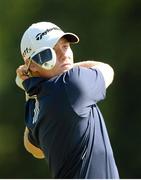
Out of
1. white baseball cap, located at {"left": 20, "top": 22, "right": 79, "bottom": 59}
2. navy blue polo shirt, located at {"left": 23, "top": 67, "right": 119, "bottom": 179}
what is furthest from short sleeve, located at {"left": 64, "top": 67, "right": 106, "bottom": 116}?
white baseball cap, located at {"left": 20, "top": 22, "right": 79, "bottom": 59}

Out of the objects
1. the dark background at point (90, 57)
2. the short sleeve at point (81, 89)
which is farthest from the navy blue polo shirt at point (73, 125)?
the dark background at point (90, 57)

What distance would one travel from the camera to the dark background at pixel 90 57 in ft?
35.2

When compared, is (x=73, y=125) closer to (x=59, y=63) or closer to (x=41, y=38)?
(x=59, y=63)

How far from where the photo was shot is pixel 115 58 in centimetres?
1090

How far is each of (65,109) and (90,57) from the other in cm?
598

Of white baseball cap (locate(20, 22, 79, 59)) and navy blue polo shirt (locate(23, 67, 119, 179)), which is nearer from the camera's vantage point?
navy blue polo shirt (locate(23, 67, 119, 179))

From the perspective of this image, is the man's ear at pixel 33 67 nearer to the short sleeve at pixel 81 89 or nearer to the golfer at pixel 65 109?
the golfer at pixel 65 109

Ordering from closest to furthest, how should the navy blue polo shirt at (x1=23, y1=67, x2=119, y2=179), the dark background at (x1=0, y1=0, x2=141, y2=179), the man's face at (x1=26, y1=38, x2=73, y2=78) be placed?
the navy blue polo shirt at (x1=23, y1=67, x2=119, y2=179)
the man's face at (x1=26, y1=38, x2=73, y2=78)
the dark background at (x1=0, y1=0, x2=141, y2=179)

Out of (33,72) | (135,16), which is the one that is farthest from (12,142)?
(33,72)

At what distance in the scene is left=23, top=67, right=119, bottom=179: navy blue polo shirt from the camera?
15.3 ft

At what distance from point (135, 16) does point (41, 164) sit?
6.19ft

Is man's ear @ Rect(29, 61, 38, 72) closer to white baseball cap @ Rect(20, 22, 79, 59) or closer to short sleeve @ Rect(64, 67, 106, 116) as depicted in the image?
white baseball cap @ Rect(20, 22, 79, 59)

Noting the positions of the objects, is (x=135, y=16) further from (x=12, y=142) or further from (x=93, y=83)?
(x=93, y=83)

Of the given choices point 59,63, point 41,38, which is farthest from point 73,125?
point 41,38
